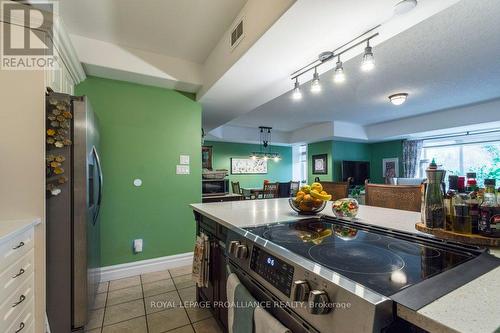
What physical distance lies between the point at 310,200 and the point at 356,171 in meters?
5.65

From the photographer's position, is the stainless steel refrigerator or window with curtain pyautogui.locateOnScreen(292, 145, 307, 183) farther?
window with curtain pyautogui.locateOnScreen(292, 145, 307, 183)

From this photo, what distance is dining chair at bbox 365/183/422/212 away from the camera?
1.82 m

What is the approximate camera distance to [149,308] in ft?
6.48

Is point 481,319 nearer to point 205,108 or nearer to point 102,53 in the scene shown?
point 102,53

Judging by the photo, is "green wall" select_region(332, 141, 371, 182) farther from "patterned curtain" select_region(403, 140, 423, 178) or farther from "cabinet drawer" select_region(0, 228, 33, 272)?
"cabinet drawer" select_region(0, 228, 33, 272)

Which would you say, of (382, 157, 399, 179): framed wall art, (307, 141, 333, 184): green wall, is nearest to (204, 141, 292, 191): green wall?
(307, 141, 333, 184): green wall

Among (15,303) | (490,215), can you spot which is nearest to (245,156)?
(15,303)

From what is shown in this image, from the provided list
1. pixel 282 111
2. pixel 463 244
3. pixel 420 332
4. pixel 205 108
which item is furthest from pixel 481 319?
pixel 282 111

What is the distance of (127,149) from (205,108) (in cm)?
125

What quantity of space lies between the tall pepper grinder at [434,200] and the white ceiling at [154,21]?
1775 millimetres

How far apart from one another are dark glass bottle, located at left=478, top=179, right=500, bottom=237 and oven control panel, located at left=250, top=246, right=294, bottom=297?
0.74 meters

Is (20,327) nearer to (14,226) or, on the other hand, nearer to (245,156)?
(14,226)

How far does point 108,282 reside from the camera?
2475mm

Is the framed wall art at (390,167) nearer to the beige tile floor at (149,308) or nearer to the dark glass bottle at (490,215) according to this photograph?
the beige tile floor at (149,308)
